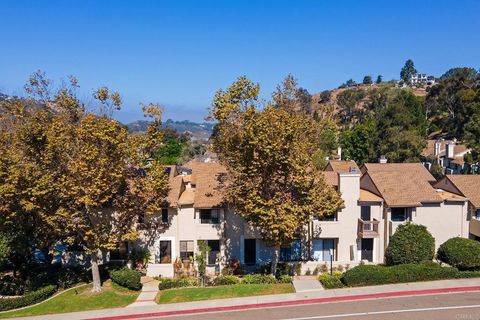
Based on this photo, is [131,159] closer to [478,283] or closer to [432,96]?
[478,283]

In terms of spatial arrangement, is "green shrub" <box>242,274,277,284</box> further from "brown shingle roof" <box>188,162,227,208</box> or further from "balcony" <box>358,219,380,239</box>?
"balcony" <box>358,219,380,239</box>

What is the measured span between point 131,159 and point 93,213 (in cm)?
483

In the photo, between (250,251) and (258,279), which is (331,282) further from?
(250,251)

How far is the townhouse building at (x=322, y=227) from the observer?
31.9m

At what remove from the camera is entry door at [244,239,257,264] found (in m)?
32.5

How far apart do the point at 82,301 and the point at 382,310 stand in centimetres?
1672

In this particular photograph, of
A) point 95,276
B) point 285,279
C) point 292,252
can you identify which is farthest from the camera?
point 292,252

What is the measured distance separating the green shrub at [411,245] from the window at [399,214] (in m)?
2.36

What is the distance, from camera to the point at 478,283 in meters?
25.3

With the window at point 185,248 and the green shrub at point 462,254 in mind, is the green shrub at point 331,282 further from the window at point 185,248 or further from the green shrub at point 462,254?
the window at point 185,248

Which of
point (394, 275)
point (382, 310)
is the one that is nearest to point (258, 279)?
point (394, 275)

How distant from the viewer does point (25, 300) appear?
1053 inches

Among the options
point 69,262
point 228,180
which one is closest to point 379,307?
point 228,180

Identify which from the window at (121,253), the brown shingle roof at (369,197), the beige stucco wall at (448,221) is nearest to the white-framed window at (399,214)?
the brown shingle roof at (369,197)
